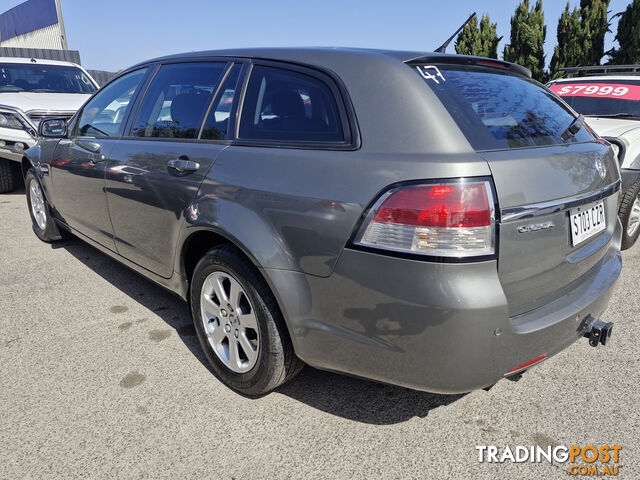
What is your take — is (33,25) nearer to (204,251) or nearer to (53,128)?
(53,128)

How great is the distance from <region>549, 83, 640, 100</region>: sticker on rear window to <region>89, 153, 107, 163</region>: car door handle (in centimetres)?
472

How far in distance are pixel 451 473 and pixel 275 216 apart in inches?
48.3

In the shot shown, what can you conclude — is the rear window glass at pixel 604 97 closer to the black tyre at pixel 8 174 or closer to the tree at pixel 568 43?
the black tyre at pixel 8 174

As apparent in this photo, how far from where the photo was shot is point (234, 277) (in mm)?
2219

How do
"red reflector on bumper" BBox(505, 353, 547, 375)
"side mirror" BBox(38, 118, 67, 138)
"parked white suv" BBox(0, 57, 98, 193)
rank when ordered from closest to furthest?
"red reflector on bumper" BBox(505, 353, 547, 375), "side mirror" BBox(38, 118, 67, 138), "parked white suv" BBox(0, 57, 98, 193)

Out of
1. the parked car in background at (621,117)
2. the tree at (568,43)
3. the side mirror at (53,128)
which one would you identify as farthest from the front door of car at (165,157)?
the tree at (568,43)

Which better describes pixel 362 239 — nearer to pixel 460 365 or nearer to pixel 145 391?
pixel 460 365

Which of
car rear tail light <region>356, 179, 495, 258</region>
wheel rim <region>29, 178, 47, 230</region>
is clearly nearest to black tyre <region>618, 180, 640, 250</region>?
car rear tail light <region>356, 179, 495, 258</region>

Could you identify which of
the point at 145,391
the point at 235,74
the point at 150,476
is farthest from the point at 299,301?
the point at 235,74

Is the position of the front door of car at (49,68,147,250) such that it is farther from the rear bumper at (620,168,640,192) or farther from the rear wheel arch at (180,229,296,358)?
the rear bumper at (620,168,640,192)

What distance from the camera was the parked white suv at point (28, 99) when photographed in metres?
6.54

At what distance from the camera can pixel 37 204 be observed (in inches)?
187

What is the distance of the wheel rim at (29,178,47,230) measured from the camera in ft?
15.0

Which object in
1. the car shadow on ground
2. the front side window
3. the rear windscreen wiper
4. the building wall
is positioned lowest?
the car shadow on ground
